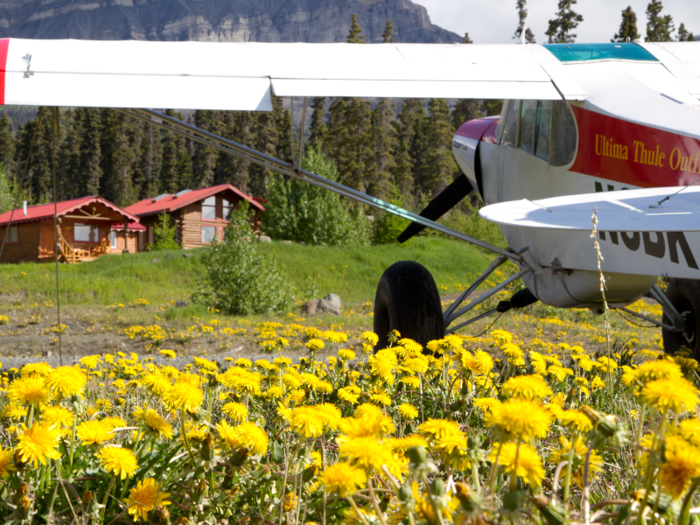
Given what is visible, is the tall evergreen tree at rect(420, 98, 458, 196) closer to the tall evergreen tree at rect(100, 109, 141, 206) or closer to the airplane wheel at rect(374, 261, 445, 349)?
the tall evergreen tree at rect(100, 109, 141, 206)

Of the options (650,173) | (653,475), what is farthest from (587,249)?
(653,475)

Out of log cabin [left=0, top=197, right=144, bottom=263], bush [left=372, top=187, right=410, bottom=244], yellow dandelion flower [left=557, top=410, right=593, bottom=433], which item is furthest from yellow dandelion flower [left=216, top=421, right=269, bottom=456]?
log cabin [left=0, top=197, right=144, bottom=263]

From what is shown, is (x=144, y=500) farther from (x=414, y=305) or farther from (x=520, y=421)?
(x=414, y=305)

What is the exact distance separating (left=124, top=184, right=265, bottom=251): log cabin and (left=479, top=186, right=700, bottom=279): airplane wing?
5166 cm

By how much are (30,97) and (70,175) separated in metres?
91.9

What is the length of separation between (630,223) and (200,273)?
27205mm

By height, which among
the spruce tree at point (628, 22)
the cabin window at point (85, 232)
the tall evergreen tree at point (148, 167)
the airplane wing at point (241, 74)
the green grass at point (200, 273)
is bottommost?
the green grass at point (200, 273)

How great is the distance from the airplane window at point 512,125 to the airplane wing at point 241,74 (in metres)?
0.60

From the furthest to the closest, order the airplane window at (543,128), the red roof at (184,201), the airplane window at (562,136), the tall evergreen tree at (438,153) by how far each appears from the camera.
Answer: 1. the tall evergreen tree at (438,153)
2. the red roof at (184,201)
3. the airplane window at (543,128)
4. the airplane window at (562,136)

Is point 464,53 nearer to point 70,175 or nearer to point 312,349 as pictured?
point 312,349

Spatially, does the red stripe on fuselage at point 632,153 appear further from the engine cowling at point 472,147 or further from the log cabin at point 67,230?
the log cabin at point 67,230

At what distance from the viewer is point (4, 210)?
55.3 metres

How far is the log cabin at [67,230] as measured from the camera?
44719 mm

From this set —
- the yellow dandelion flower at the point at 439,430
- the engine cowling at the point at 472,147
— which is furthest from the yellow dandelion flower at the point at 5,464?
the engine cowling at the point at 472,147
